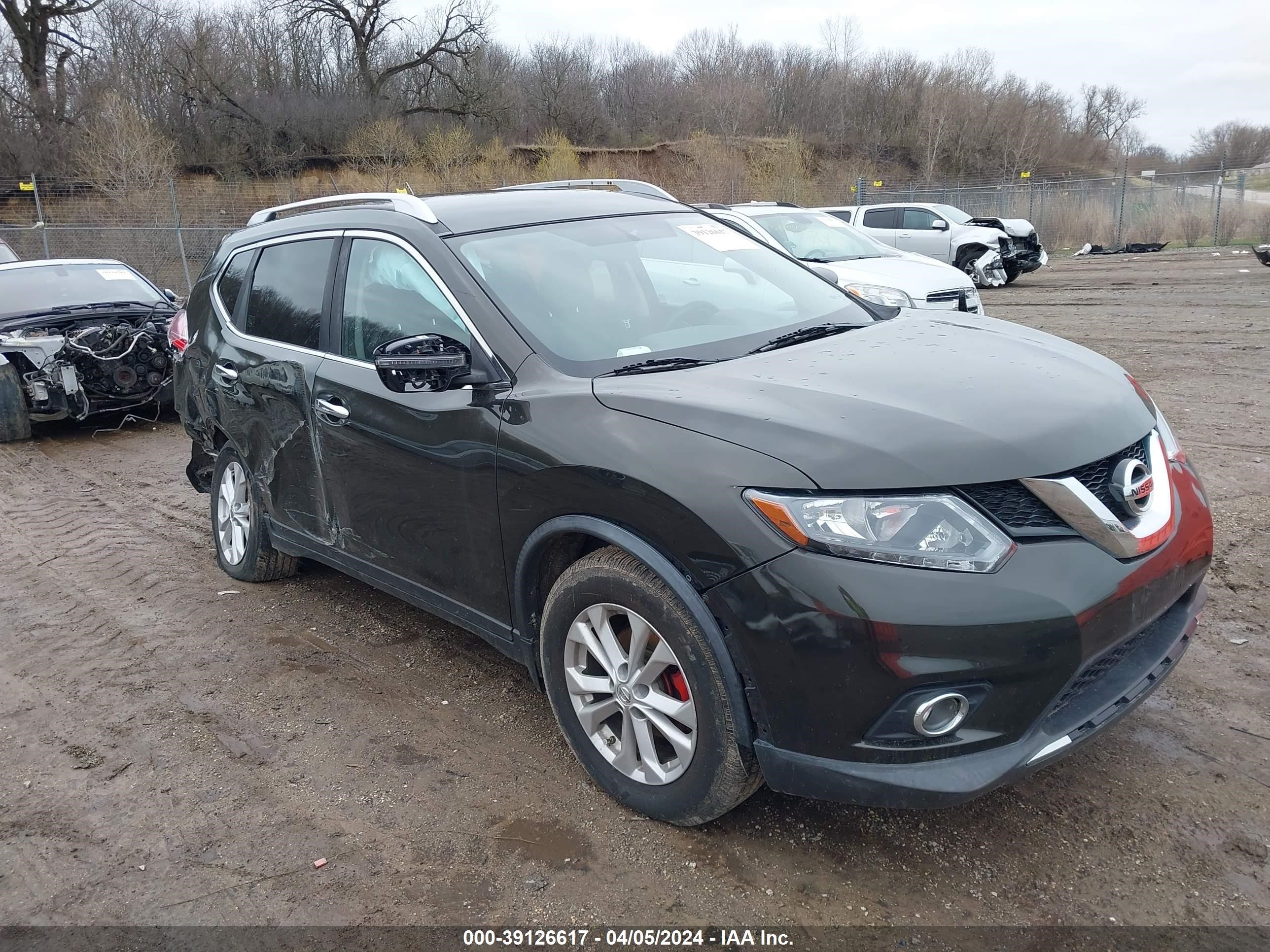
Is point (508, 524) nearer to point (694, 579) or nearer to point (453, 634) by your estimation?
point (694, 579)

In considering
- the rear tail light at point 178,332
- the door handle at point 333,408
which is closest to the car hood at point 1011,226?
the rear tail light at point 178,332

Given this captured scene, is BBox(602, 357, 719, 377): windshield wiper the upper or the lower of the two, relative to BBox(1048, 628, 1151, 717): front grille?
upper

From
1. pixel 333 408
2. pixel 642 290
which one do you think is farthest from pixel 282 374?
pixel 642 290

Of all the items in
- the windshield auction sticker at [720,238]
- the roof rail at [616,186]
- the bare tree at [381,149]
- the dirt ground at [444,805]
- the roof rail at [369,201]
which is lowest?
the dirt ground at [444,805]

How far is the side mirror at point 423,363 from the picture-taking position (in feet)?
9.86

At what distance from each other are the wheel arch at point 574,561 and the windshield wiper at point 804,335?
895mm

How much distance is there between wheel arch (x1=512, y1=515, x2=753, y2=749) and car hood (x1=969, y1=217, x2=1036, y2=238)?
19.6m

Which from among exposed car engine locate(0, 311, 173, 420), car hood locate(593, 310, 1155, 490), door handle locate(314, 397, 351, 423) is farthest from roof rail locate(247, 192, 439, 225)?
exposed car engine locate(0, 311, 173, 420)

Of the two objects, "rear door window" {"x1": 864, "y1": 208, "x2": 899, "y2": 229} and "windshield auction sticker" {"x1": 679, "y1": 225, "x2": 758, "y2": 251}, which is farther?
"rear door window" {"x1": 864, "y1": 208, "x2": 899, "y2": 229}

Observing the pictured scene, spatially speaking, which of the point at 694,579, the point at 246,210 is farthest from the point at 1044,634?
the point at 246,210

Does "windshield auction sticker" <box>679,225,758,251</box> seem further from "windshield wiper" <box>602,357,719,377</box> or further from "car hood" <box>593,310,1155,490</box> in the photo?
"windshield wiper" <box>602,357,719,377</box>

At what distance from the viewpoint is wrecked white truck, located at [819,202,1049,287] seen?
1947cm

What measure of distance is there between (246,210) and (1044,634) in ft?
90.6

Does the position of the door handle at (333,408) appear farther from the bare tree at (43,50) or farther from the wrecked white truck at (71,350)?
the bare tree at (43,50)
